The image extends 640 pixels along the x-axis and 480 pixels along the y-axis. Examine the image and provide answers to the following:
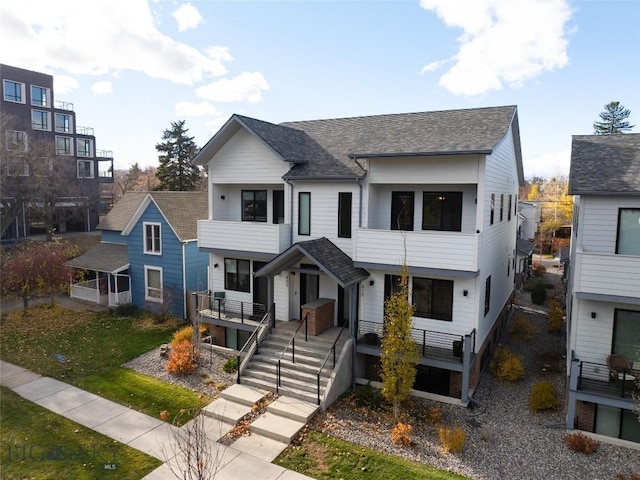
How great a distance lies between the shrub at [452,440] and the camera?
11.8m

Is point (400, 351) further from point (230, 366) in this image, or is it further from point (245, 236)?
point (245, 236)

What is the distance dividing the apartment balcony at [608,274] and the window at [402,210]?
240 inches

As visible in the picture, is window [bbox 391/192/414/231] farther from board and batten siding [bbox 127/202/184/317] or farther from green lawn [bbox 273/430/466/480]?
board and batten siding [bbox 127/202/184/317]

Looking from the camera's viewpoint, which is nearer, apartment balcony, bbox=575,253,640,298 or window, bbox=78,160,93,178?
apartment balcony, bbox=575,253,640,298

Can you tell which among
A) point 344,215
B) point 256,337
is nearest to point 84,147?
point 256,337

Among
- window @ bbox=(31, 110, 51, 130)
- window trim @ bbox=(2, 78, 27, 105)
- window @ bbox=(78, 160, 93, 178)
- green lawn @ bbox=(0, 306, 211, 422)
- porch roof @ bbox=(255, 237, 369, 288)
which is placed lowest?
green lawn @ bbox=(0, 306, 211, 422)

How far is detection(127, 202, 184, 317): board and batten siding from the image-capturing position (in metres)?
23.8

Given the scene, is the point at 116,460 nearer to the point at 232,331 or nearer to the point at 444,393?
the point at 232,331

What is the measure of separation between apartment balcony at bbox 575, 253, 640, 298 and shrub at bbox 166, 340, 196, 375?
13.5 metres

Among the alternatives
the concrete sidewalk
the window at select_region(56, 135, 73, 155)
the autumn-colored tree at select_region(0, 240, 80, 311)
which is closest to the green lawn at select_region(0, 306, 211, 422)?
the concrete sidewalk

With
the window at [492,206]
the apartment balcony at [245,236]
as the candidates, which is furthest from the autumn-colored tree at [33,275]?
the window at [492,206]

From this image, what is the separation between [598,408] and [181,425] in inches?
493

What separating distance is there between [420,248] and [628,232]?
20.3 ft

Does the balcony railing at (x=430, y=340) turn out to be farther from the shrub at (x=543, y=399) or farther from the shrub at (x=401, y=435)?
the shrub at (x=401, y=435)
